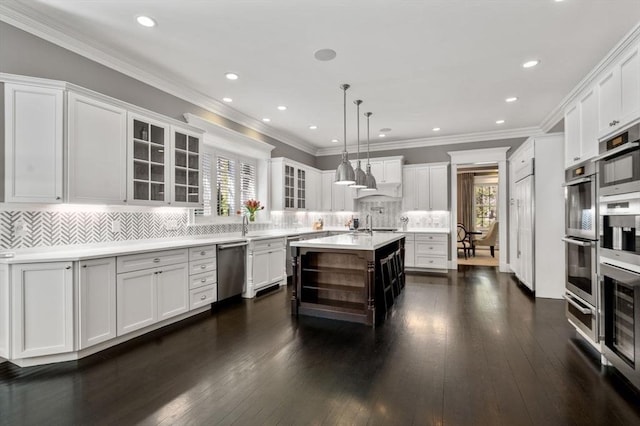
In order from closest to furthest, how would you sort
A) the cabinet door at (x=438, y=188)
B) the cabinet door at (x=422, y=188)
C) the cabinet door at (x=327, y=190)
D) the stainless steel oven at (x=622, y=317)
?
1. the stainless steel oven at (x=622, y=317)
2. the cabinet door at (x=438, y=188)
3. the cabinet door at (x=422, y=188)
4. the cabinet door at (x=327, y=190)

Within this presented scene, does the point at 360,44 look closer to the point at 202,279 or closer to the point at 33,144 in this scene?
the point at 33,144

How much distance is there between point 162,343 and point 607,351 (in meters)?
3.88

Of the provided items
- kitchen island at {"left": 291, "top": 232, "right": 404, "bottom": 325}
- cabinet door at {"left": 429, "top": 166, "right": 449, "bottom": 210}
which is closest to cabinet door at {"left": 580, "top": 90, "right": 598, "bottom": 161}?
kitchen island at {"left": 291, "top": 232, "right": 404, "bottom": 325}

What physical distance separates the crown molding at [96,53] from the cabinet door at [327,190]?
114 inches

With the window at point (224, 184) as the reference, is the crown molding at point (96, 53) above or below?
above

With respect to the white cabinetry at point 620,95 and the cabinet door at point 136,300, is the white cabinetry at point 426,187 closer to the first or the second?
the white cabinetry at point 620,95

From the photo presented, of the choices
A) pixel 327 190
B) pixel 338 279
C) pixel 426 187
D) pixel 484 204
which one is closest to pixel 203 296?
pixel 338 279

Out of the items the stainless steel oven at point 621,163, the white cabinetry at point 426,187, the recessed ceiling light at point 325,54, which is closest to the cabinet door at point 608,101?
the stainless steel oven at point 621,163

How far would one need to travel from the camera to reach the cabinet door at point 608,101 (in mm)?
2668

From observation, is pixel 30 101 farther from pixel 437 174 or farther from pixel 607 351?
pixel 437 174

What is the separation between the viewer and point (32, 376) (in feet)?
7.95

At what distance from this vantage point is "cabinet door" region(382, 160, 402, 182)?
713cm

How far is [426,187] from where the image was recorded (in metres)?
7.11

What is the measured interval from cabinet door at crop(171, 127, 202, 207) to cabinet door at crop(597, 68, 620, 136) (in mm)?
4370
